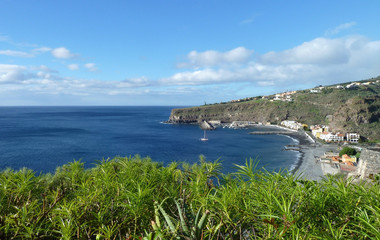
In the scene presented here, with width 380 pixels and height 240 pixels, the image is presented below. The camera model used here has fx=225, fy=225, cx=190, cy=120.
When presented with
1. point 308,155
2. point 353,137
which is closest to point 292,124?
point 353,137

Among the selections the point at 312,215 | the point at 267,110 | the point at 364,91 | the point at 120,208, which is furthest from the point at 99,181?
the point at 364,91

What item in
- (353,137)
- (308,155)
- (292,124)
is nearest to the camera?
(308,155)

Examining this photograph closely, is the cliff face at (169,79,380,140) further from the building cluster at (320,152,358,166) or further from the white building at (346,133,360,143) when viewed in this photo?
the building cluster at (320,152,358,166)

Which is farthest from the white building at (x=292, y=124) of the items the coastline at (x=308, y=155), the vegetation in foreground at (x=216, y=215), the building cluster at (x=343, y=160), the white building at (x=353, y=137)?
the vegetation in foreground at (x=216, y=215)

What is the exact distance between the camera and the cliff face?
310 ft

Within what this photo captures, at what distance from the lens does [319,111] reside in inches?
4852

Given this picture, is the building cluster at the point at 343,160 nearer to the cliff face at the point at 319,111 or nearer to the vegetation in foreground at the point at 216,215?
the cliff face at the point at 319,111

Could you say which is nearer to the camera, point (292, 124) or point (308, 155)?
point (308, 155)

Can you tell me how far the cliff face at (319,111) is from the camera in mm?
94500

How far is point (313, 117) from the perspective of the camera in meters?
122

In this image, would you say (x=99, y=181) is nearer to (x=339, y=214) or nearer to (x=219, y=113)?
(x=339, y=214)

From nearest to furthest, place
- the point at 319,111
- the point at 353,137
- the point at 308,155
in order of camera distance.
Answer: the point at 308,155
the point at 353,137
the point at 319,111

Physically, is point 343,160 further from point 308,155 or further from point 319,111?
point 319,111

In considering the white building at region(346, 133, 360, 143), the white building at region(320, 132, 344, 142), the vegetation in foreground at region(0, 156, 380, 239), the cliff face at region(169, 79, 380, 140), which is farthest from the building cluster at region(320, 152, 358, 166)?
the vegetation in foreground at region(0, 156, 380, 239)
